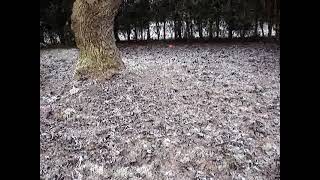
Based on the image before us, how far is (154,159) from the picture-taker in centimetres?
394

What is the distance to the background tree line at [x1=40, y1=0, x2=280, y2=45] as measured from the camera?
34.2 ft

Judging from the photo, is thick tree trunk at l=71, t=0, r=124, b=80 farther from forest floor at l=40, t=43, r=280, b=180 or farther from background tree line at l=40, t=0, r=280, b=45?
background tree line at l=40, t=0, r=280, b=45

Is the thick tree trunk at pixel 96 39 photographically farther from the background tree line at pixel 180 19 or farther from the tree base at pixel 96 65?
the background tree line at pixel 180 19

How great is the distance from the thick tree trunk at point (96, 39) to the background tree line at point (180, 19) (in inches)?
186

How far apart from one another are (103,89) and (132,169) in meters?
2.20

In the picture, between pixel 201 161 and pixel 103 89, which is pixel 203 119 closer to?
pixel 201 161

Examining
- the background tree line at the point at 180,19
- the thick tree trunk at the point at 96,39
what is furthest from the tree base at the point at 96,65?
the background tree line at the point at 180,19

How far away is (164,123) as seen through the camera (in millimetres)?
4672

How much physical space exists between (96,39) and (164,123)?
2.31 m

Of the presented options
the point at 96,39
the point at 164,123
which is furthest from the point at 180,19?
the point at 164,123

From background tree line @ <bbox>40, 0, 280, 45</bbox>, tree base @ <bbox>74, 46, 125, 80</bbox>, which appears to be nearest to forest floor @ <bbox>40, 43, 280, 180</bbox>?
tree base @ <bbox>74, 46, 125, 80</bbox>

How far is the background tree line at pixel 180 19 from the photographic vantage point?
34.2 ft

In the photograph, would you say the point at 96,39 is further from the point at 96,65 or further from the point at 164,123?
the point at 164,123
